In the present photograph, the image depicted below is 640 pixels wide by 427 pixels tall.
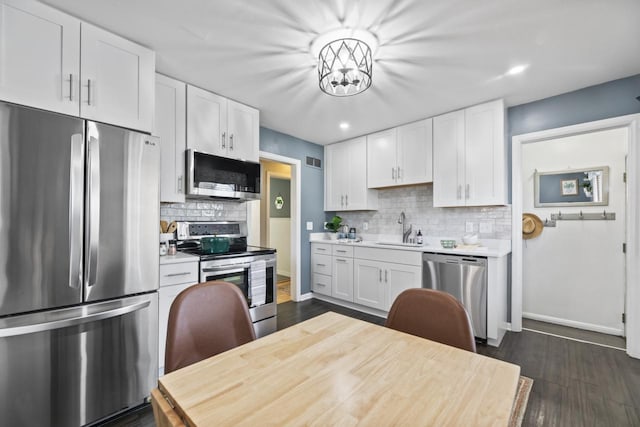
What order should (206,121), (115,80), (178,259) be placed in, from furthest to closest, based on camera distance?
(206,121), (178,259), (115,80)

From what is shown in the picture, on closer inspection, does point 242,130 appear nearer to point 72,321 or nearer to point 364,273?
point 72,321

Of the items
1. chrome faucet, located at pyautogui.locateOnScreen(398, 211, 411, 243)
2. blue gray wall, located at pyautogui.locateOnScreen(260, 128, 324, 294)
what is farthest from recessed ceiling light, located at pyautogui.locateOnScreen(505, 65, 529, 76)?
blue gray wall, located at pyautogui.locateOnScreen(260, 128, 324, 294)

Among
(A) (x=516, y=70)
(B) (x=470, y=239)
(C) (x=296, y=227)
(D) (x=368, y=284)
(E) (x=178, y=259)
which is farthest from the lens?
(C) (x=296, y=227)

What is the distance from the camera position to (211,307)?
139 cm

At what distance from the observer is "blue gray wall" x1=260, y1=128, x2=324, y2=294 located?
3.98 m

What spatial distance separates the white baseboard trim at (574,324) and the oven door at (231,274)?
3523mm

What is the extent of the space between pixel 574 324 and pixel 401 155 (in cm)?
284

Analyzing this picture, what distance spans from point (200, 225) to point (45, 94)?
1661 mm

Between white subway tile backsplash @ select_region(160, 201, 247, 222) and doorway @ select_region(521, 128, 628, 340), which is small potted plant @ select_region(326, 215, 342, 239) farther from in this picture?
doorway @ select_region(521, 128, 628, 340)

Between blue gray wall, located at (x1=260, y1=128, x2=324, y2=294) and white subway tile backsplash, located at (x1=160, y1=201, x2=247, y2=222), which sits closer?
white subway tile backsplash, located at (x1=160, y1=201, x2=247, y2=222)

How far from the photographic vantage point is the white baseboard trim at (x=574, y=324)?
117 inches

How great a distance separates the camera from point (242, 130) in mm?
3059

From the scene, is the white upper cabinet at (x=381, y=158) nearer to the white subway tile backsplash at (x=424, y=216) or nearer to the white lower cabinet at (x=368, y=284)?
the white subway tile backsplash at (x=424, y=216)

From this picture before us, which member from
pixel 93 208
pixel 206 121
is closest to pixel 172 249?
pixel 93 208
